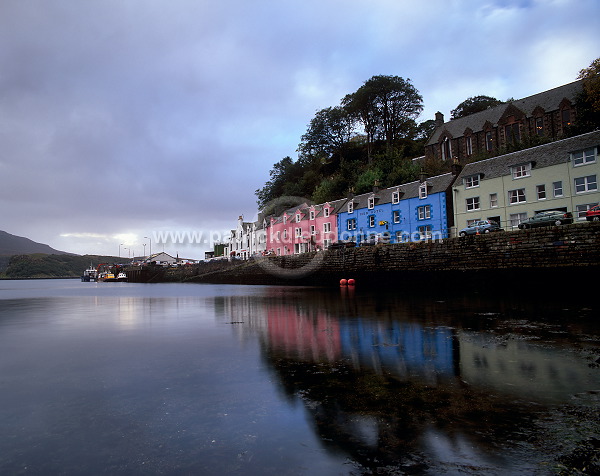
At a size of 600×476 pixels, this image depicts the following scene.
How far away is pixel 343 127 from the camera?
84.4 m

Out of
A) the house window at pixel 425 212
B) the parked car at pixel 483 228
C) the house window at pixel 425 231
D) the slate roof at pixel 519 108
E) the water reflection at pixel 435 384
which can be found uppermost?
the slate roof at pixel 519 108

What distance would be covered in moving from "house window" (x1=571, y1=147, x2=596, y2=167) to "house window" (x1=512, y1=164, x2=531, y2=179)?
3.85 m

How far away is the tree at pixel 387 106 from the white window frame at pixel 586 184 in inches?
1628

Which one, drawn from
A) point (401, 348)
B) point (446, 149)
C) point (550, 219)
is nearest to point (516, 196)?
point (550, 219)

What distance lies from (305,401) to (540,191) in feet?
127

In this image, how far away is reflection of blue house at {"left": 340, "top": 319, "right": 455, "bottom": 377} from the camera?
848 centimetres

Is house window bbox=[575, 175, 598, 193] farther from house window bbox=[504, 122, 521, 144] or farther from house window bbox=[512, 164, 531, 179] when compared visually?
house window bbox=[504, 122, 521, 144]

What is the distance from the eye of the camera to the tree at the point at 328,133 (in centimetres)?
8356

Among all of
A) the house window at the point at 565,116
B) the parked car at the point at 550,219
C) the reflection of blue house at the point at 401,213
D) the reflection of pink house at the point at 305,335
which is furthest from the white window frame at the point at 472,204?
the reflection of pink house at the point at 305,335

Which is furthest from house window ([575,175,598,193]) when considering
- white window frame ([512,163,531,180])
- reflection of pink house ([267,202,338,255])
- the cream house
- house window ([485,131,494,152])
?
reflection of pink house ([267,202,338,255])

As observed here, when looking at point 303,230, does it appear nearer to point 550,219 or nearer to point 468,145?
→ point 468,145

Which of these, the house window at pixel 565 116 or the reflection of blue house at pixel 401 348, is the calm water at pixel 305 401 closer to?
the reflection of blue house at pixel 401 348

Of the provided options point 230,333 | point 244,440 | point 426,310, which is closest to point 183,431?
point 244,440

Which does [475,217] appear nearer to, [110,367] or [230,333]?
[230,333]
